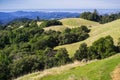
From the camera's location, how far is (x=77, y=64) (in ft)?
86.3

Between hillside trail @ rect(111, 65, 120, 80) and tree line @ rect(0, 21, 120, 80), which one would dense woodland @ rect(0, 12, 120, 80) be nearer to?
tree line @ rect(0, 21, 120, 80)

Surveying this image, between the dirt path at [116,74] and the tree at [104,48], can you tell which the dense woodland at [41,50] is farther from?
the dirt path at [116,74]

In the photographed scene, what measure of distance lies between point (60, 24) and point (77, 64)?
Answer: 138m

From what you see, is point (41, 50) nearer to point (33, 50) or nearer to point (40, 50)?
point (40, 50)

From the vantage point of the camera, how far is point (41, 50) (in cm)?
10500

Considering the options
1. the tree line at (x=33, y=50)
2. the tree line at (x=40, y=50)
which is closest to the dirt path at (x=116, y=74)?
the tree line at (x=40, y=50)

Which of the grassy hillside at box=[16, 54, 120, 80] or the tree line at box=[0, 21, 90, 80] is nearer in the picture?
the grassy hillside at box=[16, 54, 120, 80]

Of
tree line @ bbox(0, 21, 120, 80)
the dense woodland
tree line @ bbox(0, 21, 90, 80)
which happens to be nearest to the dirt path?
the dense woodland

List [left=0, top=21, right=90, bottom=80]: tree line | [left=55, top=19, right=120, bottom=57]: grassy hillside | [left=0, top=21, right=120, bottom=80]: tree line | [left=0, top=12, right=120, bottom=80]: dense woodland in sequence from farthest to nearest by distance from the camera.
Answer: [left=55, top=19, right=120, bottom=57]: grassy hillside → [left=0, top=12, right=120, bottom=80]: dense woodland → [left=0, top=21, right=120, bottom=80]: tree line → [left=0, top=21, right=90, bottom=80]: tree line

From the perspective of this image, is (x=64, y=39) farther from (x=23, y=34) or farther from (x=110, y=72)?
(x=110, y=72)

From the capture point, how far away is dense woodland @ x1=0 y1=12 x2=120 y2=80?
70875 millimetres

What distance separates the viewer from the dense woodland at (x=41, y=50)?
70.9 metres

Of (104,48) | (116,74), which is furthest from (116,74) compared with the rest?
(104,48)

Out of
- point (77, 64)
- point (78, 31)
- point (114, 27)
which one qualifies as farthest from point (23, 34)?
point (77, 64)
